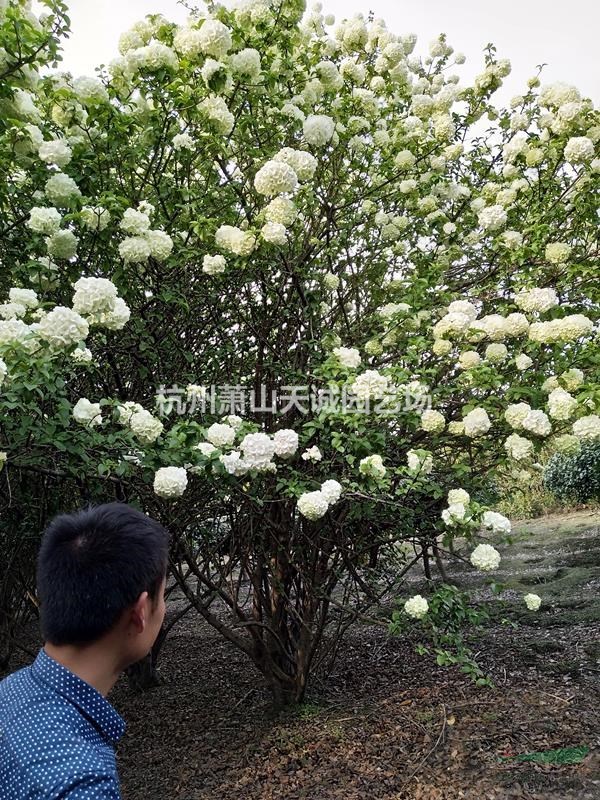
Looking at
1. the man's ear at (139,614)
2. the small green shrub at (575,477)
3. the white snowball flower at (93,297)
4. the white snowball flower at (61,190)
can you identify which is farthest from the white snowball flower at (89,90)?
the small green shrub at (575,477)

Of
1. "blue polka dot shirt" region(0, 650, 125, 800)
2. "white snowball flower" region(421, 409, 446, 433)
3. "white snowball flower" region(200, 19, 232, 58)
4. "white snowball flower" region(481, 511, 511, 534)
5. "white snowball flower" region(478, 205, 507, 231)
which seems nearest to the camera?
"blue polka dot shirt" region(0, 650, 125, 800)

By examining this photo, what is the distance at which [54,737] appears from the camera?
1.05 meters

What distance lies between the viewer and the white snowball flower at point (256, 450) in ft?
8.54

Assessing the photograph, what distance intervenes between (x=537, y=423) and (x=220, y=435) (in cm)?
131

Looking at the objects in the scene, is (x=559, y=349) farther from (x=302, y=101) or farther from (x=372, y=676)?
(x=372, y=676)

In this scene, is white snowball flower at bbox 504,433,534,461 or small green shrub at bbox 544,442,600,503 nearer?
Result: white snowball flower at bbox 504,433,534,461

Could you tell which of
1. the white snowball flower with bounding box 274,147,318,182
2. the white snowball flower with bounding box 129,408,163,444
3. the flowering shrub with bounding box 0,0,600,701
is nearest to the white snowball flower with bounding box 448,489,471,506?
the flowering shrub with bounding box 0,0,600,701

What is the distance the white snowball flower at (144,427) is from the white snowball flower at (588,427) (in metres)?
1.69

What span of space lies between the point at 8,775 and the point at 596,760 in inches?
116

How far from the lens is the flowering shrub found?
265 centimetres

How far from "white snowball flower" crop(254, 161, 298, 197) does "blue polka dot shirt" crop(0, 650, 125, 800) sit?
7.31 feet

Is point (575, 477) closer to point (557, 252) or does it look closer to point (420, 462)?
point (557, 252)

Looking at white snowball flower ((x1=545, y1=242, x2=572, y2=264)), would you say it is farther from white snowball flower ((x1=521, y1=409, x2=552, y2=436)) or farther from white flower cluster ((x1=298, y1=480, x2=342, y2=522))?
white flower cluster ((x1=298, y1=480, x2=342, y2=522))

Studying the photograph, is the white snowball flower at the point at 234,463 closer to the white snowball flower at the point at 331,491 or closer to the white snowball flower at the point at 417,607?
the white snowball flower at the point at 331,491
